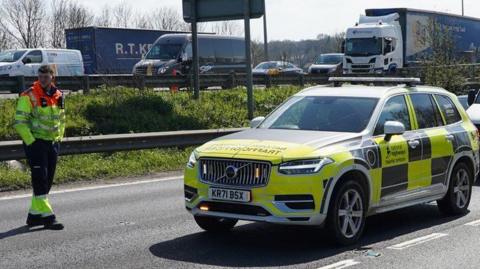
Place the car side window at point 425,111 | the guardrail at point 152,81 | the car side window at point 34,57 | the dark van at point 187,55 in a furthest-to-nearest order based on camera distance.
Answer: the dark van at point 187,55, the car side window at point 34,57, the guardrail at point 152,81, the car side window at point 425,111

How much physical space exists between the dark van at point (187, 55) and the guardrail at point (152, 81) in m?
5.51

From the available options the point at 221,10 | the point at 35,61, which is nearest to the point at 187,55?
the point at 35,61

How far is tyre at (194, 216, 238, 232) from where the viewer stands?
8.26 meters

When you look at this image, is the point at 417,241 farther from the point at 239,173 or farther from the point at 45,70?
the point at 45,70

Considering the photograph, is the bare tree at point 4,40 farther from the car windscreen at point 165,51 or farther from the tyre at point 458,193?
the tyre at point 458,193

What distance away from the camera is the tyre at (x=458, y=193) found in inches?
371

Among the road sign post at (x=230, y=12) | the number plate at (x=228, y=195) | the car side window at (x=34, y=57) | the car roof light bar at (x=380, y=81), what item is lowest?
the number plate at (x=228, y=195)

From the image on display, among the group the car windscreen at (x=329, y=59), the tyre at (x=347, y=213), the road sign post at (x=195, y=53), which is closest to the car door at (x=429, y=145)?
the tyre at (x=347, y=213)

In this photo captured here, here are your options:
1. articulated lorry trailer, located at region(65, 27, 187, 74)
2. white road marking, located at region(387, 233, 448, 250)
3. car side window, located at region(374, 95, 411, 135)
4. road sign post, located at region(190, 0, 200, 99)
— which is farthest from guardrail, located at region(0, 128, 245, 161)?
articulated lorry trailer, located at region(65, 27, 187, 74)

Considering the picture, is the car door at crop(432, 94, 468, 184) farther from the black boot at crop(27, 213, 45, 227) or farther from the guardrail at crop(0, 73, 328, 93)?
the guardrail at crop(0, 73, 328, 93)

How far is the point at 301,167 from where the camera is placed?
7.21 metres

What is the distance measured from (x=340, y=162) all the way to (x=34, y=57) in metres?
24.5

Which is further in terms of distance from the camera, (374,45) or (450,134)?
(374,45)

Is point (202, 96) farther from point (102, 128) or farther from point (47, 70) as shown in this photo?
point (47, 70)
